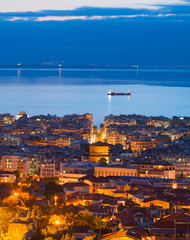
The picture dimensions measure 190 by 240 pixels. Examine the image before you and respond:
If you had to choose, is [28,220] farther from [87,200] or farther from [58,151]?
[58,151]

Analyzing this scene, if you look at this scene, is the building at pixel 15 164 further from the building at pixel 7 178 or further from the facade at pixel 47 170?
the building at pixel 7 178

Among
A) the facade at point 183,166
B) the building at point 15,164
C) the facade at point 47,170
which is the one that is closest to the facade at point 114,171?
the facade at point 47,170

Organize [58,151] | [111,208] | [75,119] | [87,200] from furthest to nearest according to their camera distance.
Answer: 1. [75,119]
2. [58,151]
3. [87,200]
4. [111,208]

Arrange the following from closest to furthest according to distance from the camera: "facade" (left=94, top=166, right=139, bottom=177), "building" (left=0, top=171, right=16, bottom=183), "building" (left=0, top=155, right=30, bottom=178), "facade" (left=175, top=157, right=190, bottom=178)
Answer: "building" (left=0, top=171, right=16, bottom=183) < "facade" (left=94, top=166, right=139, bottom=177) < "building" (left=0, top=155, right=30, bottom=178) < "facade" (left=175, top=157, right=190, bottom=178)

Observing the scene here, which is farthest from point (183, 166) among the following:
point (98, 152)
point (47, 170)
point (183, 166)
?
point (47, 170)

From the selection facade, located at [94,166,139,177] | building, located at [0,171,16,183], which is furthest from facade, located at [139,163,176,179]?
building, located at [0,171,16,183]

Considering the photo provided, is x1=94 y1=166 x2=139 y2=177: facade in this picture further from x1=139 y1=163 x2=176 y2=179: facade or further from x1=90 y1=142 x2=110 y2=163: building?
x1=90 y1=142 x2=110 y2=163: building

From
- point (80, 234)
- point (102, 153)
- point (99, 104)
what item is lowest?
point (80, 234)

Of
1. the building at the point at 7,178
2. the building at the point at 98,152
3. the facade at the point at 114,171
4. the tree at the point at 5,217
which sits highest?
the building at the point at 98,152

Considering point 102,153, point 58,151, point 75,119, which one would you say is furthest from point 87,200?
point 75,119

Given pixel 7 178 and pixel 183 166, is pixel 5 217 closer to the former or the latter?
pixel 7 178

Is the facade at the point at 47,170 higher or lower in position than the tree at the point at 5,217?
higher
